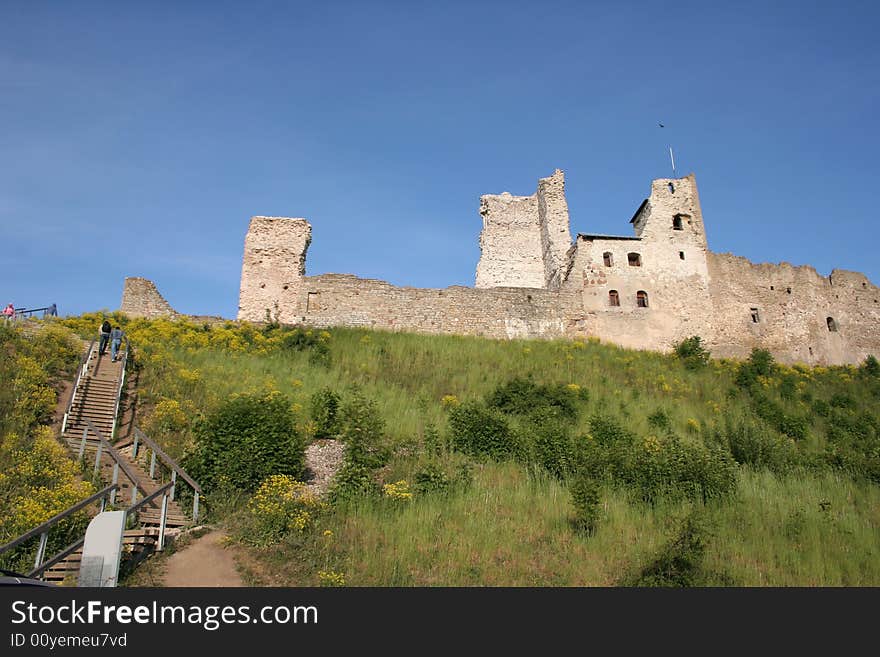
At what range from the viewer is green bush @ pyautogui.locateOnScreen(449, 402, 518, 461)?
1570 centimetres

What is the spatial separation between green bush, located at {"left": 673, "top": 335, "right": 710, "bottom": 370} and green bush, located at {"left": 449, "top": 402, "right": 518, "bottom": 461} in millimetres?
13695

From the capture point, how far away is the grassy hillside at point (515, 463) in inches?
424

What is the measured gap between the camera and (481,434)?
16047mm

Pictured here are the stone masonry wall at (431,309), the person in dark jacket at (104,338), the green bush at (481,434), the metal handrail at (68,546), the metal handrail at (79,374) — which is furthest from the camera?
the stone masonry wall at (431,309)

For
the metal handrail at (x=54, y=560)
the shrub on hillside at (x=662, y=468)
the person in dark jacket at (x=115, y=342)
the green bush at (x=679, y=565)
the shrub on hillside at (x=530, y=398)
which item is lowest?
the green bush at (x=679, y=565)

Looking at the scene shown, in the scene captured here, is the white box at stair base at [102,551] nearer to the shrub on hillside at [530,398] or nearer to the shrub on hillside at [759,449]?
the shrub on hillside at [530,398]

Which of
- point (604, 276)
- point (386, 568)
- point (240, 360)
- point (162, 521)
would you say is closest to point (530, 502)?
point (386, 568)

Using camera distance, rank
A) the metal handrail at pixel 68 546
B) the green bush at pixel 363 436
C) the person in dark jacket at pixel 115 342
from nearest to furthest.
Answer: the metal handrail at pixel 68 546 → the green bush at pixel 363 436 → the person in dark jacket at pixel 115 342

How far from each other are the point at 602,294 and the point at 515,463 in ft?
54.8

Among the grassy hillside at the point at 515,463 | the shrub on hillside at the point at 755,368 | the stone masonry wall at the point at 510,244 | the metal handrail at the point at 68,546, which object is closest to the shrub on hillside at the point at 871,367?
the shrub on hillside at the point at 755,368

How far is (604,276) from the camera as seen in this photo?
30.7 metres

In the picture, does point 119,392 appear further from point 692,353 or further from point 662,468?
point 692,353

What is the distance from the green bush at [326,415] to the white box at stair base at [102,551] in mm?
7347

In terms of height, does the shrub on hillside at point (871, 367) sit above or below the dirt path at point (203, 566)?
above
